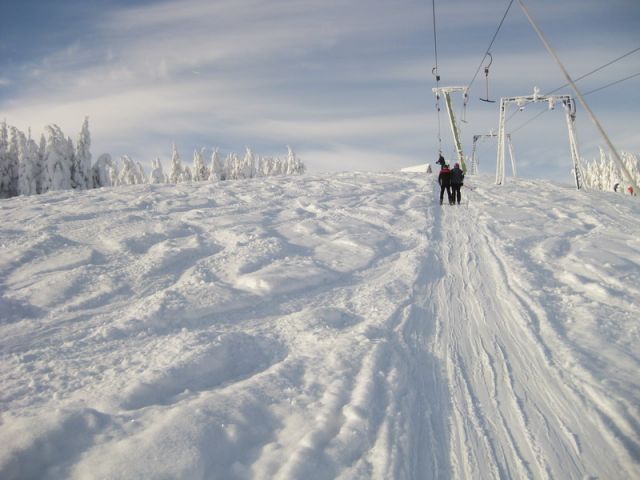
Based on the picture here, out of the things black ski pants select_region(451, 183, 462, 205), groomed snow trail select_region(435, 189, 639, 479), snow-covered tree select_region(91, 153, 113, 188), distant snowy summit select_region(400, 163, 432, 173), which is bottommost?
groomed snow trail select_region(435, 189, 639, 479)

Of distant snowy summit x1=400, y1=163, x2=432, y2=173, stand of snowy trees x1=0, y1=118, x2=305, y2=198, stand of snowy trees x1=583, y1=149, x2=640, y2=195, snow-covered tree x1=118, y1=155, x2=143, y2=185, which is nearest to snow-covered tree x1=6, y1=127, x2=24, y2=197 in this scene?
stand of snowy trees x1=0, y1=118, x2=305, y2=198

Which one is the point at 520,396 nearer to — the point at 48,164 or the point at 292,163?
the point at 48,164

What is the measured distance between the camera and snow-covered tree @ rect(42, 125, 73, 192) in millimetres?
46625

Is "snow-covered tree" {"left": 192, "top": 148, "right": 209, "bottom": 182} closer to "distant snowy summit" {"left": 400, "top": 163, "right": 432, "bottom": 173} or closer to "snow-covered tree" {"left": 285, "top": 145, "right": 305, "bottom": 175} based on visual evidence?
"snow-covered tree" {"left": 285, "top": 145, "right": 305, "bottom": 175}

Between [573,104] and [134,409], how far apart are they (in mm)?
20462

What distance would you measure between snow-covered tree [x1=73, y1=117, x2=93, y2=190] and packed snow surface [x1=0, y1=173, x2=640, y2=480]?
4909 cm

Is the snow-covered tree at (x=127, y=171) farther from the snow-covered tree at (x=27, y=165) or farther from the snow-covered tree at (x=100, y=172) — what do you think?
the snow-covered tree at (x=27, y=165)

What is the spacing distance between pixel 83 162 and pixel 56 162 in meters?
4.84

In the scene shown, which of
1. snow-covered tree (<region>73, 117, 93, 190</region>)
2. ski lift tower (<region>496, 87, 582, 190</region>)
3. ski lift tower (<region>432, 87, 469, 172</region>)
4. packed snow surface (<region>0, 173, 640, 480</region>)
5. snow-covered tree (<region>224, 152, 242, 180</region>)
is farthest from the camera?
snow-covered tree (<region>224, 152, 242, 180</region>)

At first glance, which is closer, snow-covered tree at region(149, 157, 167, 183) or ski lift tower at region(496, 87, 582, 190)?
ski lift tower at region(496, 87, 582, 190)

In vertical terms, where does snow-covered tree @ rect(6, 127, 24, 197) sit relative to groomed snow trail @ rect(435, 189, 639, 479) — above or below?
above

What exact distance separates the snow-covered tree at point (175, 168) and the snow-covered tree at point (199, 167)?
268 cm

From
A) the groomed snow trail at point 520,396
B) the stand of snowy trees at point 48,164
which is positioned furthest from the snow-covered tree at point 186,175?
the groomed snow trail at point 520,396

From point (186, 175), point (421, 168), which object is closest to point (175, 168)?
point (186, 175)
